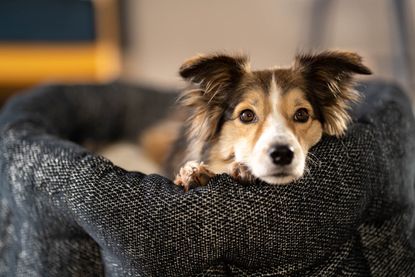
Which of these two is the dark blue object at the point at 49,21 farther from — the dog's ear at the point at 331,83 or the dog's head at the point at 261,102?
the dog's ear at the point at 331,83

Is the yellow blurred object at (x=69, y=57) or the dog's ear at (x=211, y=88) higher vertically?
the dog's ear at (x=211, y=88)

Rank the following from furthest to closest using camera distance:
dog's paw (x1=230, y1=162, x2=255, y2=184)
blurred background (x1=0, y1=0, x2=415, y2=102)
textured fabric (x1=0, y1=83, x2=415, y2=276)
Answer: blurred background (x1=0, y1=0, x2=415, y2=102) < dog's paw (x1=230, y1=162, x2=255, y2=184) < textured fabric (x1=0, y1=83, x2=415, y2=276)

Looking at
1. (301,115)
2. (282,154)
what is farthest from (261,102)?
(282,154)

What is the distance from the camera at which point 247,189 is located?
4.83 feet

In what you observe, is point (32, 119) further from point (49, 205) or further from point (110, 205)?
point (110, 205)

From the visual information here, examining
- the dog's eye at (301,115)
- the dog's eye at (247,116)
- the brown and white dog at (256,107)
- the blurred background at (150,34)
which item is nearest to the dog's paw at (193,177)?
the brown and white dog at (256,107)

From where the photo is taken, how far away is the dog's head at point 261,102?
1672 millimetres

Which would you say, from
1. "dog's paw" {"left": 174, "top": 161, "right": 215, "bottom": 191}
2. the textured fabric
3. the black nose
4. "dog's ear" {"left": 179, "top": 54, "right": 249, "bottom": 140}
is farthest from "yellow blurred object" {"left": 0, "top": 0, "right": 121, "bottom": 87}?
the black nose

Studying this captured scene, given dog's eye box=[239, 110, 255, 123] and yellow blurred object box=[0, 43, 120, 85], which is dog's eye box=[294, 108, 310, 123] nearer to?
dog's eye box=[239, 110, 255, 123]

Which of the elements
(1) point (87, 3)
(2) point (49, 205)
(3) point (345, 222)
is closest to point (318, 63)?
(3) point (345, 222)

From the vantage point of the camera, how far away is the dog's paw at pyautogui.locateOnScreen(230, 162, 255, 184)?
1.55m

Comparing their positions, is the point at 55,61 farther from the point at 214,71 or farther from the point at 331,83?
the point at 331,83

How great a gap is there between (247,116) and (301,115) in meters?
0.18

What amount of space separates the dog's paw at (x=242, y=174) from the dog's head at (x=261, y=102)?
0.06ft
